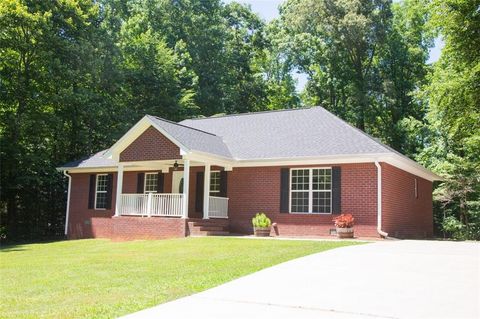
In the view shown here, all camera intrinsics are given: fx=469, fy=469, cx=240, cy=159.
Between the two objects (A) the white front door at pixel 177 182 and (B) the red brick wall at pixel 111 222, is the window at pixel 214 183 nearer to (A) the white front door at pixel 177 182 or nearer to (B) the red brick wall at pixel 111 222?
(A) the white front door at pixel 177 182

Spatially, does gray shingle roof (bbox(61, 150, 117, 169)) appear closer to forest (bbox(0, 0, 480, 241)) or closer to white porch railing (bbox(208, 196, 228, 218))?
forest (bbox(0, 0, 480, 241))

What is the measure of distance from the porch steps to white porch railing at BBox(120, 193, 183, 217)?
40.2 inches

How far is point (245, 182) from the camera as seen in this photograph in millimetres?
19047

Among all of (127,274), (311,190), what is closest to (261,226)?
(311,190)

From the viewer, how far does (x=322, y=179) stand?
57.4 feet

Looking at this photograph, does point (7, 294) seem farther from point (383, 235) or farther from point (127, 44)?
point (127, 44)

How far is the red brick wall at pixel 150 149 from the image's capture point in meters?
18.1

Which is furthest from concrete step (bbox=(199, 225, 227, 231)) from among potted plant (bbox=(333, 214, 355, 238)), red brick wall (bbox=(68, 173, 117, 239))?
red brick wall (bbox=(68, 173, 117, 239))

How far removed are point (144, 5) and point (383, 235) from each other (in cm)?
3126

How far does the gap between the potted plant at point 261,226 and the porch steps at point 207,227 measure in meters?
1.42

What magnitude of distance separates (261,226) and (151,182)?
22.3 ft

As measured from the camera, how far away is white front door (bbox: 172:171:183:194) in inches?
818

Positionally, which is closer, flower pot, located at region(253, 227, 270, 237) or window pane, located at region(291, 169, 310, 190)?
flower pot, located at region(253, 227, 270, 237)

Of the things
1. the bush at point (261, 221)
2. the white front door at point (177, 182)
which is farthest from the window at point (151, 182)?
the bush at point (261, 221)
